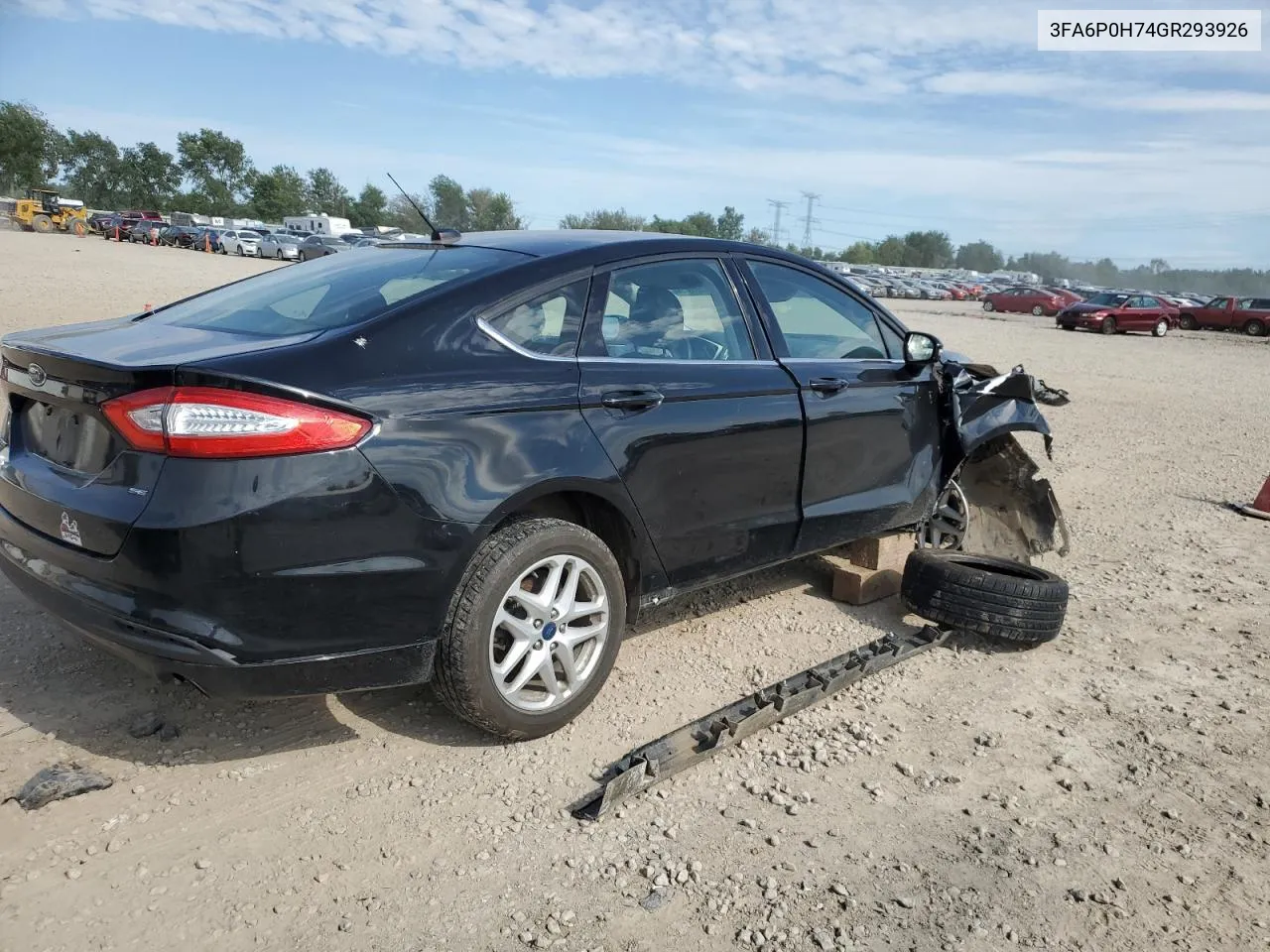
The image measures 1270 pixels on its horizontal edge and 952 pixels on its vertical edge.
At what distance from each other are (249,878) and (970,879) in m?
2.01

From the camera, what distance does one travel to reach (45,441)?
9.30 feet

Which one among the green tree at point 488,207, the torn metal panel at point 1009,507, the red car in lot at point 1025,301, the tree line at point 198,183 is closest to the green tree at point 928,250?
the tree line at point 198,183

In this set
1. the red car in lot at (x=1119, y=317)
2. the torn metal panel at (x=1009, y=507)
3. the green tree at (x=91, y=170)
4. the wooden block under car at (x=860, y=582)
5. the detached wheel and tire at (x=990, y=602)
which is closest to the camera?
the detached wheel and tire at (x=990, y=602)

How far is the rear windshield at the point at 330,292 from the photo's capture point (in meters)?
2.98

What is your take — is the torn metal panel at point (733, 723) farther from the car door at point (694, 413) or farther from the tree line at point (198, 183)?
the tree line at point (198, 183)

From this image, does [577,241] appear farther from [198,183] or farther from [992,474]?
[198,183]

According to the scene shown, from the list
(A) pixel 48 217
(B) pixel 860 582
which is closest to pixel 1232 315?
(B) pixel 860 582

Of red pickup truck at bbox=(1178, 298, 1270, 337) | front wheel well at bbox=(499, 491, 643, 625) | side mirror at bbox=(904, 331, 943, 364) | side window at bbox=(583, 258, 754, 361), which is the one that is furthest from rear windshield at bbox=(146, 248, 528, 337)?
red pickup truck at bbox=(1178, 298, 1270, 337)

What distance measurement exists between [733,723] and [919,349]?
2.23 metres

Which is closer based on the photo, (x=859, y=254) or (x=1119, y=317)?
(x=1119, y=317)

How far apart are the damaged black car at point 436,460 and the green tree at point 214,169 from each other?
343ft

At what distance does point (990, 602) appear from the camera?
13.6 feet

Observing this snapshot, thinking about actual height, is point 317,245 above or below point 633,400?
above

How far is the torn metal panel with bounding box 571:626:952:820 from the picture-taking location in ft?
9.45
